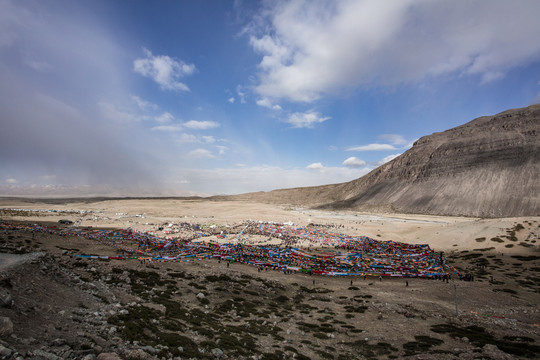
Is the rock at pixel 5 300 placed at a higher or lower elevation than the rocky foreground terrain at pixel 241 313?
higher

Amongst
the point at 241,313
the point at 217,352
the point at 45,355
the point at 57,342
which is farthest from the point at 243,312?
the point at 45,355

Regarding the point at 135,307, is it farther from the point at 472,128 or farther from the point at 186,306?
the point at 472,128

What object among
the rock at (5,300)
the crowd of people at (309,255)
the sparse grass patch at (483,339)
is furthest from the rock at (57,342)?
the crowd of people at (309,255)

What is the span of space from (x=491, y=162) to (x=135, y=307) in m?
130

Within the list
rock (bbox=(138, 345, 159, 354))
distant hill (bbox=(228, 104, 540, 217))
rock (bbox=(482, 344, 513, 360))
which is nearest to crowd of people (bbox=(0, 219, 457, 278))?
rock (bbox=(482, 344, 513, 360))

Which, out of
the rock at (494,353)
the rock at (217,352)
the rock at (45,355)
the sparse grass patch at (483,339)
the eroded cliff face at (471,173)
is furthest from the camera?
the eroded cliff face at (471,173)

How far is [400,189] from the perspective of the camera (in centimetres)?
12138

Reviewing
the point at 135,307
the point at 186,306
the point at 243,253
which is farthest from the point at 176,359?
the point at 243,253

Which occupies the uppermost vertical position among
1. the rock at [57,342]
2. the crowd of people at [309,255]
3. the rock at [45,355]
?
the rock at [45,355]

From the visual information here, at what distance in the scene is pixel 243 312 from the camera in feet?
60.1

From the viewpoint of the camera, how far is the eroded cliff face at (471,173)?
3401 inches

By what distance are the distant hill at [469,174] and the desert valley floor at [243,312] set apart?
6953 cm

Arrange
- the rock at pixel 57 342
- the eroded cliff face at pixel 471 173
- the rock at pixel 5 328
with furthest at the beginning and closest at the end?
the eroded cliff face at pixel 471 173 → the rock at pixel 57 342 → the rock at pixel 5 328

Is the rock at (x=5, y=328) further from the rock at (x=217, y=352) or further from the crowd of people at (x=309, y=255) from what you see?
the crowd of people at (x=309, y=255)
